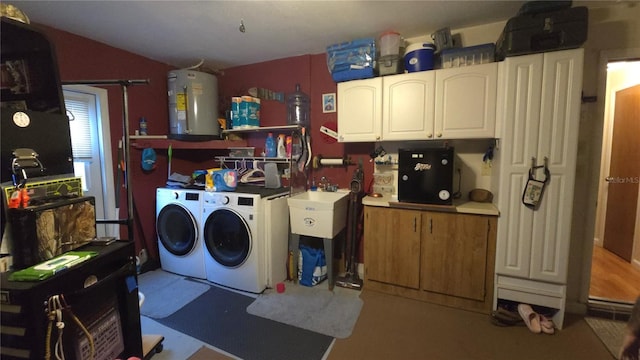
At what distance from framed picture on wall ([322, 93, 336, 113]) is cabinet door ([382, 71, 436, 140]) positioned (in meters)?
0.63

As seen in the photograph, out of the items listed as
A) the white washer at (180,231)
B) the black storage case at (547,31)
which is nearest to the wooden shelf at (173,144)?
the white washer at (180,231)

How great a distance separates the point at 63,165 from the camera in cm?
129

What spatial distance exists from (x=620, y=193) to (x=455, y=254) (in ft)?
8.24

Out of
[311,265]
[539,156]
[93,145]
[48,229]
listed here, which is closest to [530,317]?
[539,156]

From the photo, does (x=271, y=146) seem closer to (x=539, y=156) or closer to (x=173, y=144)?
(x=173, y=144)

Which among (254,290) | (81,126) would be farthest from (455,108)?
(81,126)

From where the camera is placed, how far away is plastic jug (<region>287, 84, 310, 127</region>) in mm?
2871

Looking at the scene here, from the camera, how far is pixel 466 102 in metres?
2.05

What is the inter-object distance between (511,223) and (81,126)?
12.1 ft

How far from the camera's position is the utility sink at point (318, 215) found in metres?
2.38

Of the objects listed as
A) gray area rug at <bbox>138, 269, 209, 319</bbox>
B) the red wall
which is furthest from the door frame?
gray area rug at <bbox>138, 269, 209, 319</bbox>

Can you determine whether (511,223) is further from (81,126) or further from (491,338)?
(81,126)

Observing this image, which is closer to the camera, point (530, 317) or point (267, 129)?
point (530, 317)

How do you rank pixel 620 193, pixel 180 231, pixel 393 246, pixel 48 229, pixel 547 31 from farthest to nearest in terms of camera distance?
pixel 620 193 < pixel 180 231 < pixel 393 246 < pixel 547 31 < pixel 48 229
